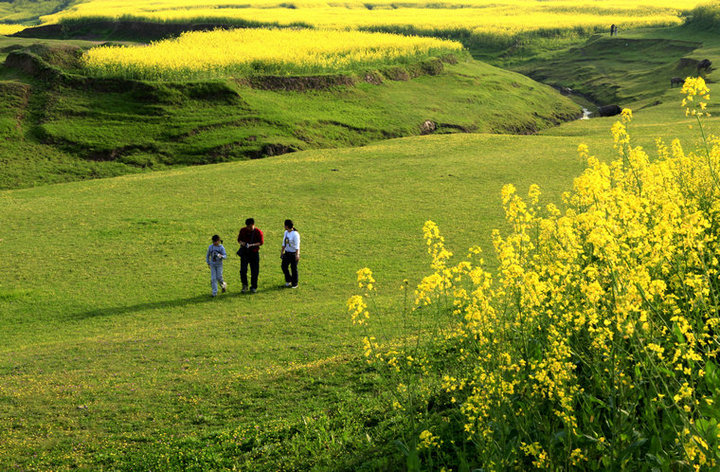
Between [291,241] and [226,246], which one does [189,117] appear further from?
[291,241]

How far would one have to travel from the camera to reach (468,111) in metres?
51.8

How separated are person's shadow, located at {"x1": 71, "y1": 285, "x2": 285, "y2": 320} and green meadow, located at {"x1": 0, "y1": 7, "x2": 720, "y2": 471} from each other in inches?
3.2

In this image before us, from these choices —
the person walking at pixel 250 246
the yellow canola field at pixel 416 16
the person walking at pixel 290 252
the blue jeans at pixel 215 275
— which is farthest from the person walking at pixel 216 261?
the yellow canola field at pixel 416 16

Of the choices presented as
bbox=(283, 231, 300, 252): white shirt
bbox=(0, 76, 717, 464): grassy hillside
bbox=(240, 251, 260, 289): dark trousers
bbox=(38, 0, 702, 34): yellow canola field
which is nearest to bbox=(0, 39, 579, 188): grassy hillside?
bbox=(0, 76, 717, 464): grassy hillside

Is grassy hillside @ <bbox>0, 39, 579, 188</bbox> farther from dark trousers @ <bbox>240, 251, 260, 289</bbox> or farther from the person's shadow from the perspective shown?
dark trousers @ <bbox>240, 251, 260, 289</bbox>

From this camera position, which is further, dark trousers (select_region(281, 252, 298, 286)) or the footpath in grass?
dark trousers (select_region(281, 252, 298, 286))

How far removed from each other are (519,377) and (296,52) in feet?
172

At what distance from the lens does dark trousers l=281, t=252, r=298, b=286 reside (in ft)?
58.2

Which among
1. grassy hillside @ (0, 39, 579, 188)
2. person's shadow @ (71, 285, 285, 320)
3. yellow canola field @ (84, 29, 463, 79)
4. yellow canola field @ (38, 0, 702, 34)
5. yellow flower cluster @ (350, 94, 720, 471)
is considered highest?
yellow canola field @ (38, 0, 702, 34)

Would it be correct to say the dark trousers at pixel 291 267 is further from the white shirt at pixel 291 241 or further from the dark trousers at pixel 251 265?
the dark trousers at pixel 251 265

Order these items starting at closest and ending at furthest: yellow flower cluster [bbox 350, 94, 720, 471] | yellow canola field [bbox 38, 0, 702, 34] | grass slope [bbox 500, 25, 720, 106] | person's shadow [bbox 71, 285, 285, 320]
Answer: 1. yellow flower cluster [bbox 350, 94, 720, 471]
2. person's shadow [bbox 71, 285, 285, 320]
3. grass slope [bbox 500, 25, 720, 106]
4. yellow canola field [bbox 38, 0, 702, 34]

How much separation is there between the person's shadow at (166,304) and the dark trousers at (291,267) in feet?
1.20

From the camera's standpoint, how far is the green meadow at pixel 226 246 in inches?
382

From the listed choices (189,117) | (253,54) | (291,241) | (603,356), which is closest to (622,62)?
(253,54)
